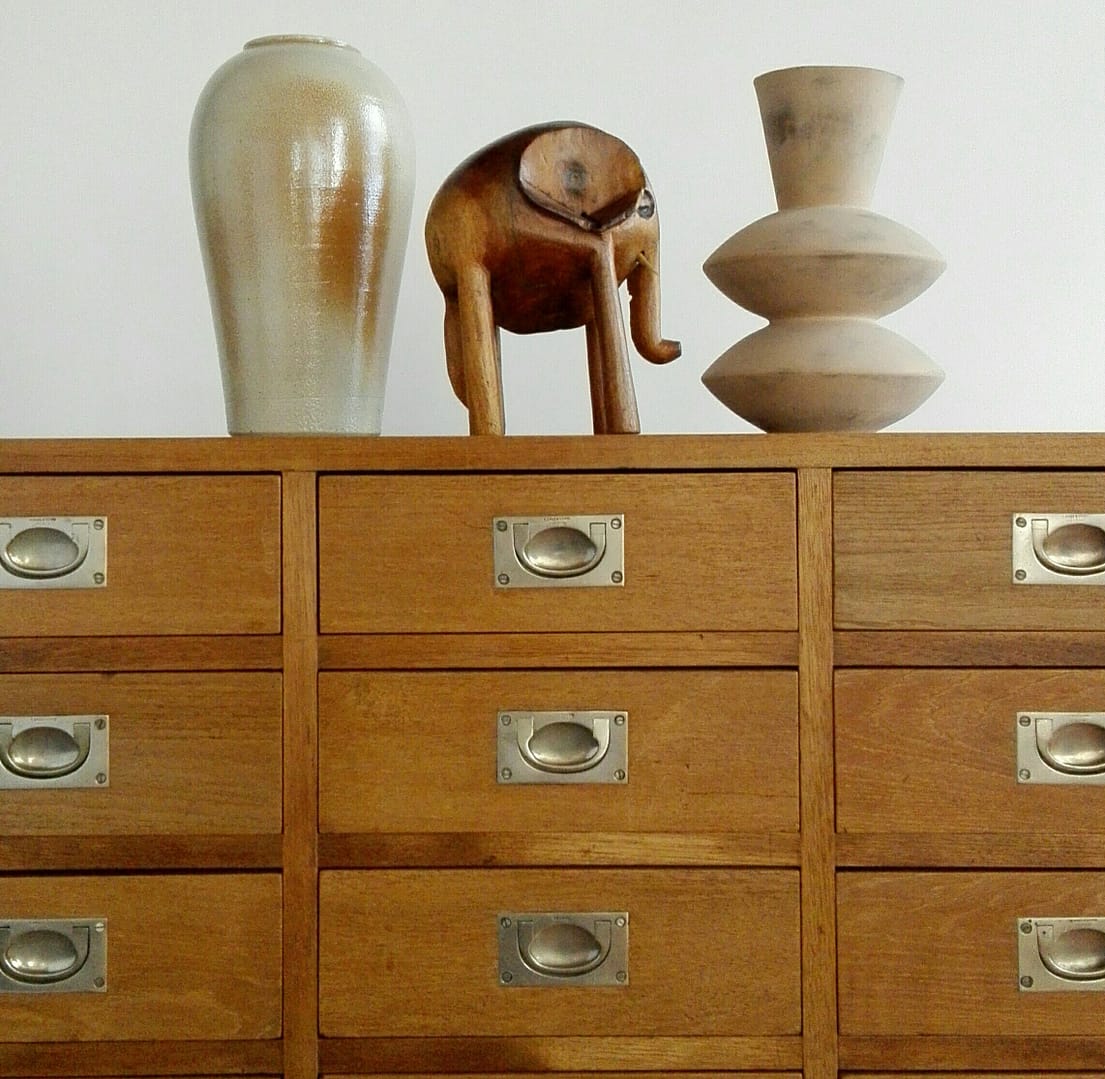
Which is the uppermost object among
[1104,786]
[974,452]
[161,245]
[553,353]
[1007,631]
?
[161,245]

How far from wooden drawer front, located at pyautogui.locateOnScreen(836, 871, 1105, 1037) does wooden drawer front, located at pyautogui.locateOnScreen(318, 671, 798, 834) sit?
0.10 meters

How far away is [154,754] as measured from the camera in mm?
1042

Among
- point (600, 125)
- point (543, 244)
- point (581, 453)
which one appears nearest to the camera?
point (581, 453)

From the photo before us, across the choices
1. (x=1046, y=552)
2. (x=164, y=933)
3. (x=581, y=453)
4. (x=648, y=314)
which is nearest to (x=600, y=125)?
(x=648, y=314)

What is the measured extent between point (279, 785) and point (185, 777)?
0.23 feet

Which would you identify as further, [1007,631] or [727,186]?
[727,186]

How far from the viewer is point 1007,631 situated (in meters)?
1.04

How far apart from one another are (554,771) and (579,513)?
19 cm

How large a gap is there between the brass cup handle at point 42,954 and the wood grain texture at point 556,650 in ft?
0.90

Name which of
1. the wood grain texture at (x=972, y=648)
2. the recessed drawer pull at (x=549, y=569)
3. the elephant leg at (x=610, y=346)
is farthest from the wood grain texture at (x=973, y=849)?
the elephant leg at (x=610, y=346)

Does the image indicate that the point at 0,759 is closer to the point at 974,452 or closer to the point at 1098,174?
the point at 974,452

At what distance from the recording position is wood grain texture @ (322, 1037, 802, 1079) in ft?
3.42

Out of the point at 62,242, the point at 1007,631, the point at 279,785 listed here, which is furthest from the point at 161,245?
the point at 1007,631

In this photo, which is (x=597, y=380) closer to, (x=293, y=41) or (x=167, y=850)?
(x=293, y=41)
